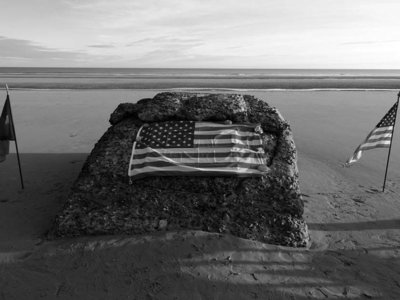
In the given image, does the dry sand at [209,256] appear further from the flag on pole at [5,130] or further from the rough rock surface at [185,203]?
the flag on pole at [5,130]

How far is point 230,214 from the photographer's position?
5.54 meters

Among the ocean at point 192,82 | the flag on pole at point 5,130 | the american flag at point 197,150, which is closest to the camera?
the american flag at point 197,150

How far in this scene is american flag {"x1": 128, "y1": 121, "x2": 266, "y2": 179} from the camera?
581cm

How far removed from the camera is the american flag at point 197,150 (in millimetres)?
5809

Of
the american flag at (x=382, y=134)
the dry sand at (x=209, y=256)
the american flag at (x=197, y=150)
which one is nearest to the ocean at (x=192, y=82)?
the dry sand at (x=209, y=256)

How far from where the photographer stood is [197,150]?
241 inches

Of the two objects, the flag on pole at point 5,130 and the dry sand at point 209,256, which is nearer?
the dry sand at point 209,256

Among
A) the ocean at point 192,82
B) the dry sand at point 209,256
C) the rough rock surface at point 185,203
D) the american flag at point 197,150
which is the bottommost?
the dry sand at point 209,256

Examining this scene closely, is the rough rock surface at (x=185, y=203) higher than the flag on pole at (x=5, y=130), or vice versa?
the flag on pole at (x=5, y=130)

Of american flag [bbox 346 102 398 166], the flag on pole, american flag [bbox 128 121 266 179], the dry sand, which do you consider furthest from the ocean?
american flag [bbox 346 102 398 166]

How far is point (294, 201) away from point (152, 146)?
277 centimetres

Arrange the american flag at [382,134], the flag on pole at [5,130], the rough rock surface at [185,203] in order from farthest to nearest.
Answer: the american flag at [382,134], the flag on pole at [5,130], the rough rock surface at [185,203]

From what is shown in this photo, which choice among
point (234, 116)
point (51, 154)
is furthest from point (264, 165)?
point (51, 154)

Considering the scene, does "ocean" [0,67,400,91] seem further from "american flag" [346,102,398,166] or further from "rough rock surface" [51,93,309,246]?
"american flag" [346,102,398,166]
